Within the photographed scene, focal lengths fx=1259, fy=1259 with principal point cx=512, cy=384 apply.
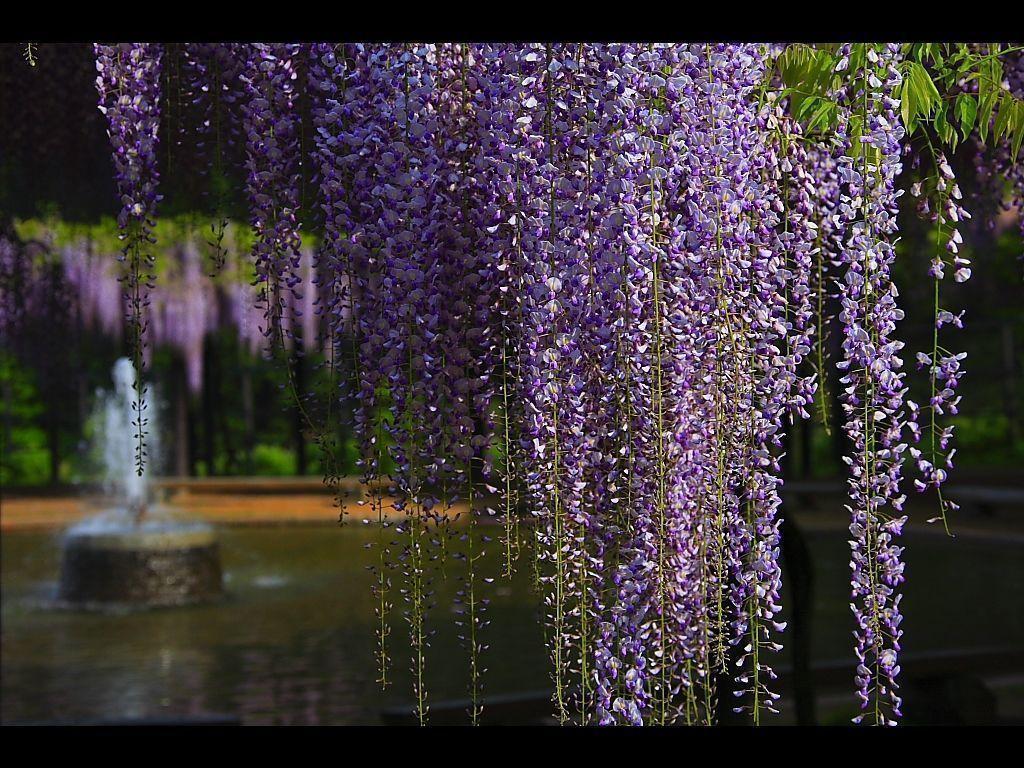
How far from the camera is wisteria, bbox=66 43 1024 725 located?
Result: 76.6 inches

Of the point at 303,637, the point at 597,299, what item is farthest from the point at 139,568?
the point at 597,299

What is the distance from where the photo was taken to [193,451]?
31.4 feet

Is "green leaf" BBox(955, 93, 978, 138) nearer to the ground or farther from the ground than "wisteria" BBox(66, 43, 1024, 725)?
farther from the ground

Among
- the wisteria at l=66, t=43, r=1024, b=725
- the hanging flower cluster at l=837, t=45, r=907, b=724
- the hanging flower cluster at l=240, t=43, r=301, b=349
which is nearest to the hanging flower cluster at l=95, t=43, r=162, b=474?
the wisteria at l=66, t=43, r=1024, b=725

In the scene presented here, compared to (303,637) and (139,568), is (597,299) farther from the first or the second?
(139,568)

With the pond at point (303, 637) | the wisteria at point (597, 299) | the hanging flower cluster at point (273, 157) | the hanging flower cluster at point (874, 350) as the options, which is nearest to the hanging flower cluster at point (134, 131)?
the wisteria at point (597, 299)

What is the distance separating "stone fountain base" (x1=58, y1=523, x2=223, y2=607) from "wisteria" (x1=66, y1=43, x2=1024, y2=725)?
16.0 feet

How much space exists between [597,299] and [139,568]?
5.35 meters

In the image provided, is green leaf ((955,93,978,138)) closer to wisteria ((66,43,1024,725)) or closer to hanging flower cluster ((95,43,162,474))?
wisteria ((66,43,1024,725))
